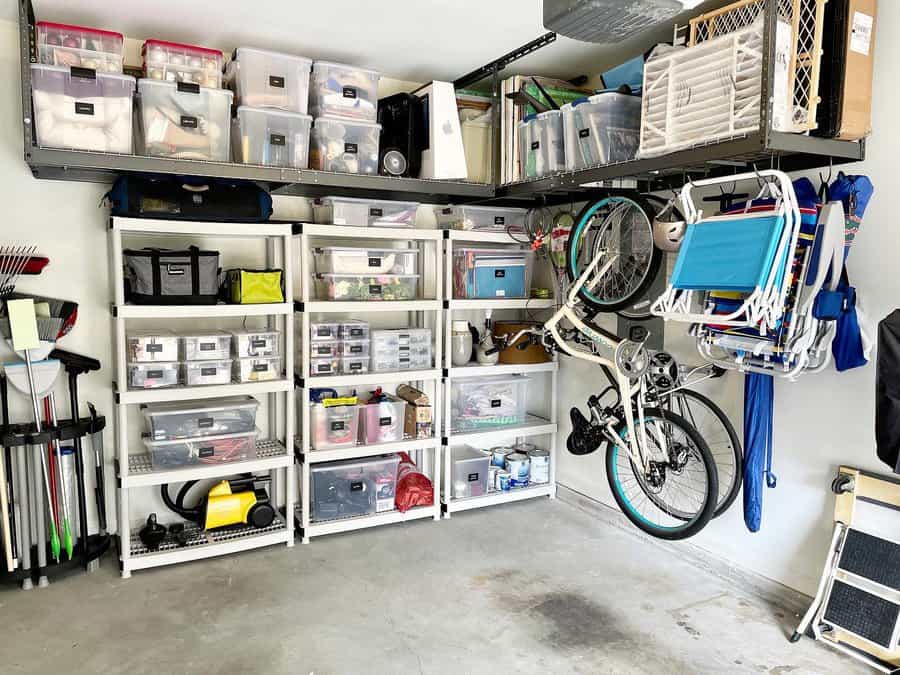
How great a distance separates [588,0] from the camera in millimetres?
1999

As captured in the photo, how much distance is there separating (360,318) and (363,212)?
72 centimetres

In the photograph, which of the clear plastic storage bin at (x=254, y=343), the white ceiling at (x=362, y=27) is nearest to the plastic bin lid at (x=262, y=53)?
the white ceiling at (x=362, y=27)

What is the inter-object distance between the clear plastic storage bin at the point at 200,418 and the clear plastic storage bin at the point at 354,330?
628 millimetres

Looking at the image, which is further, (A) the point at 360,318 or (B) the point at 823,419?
(A) the point at 360,318

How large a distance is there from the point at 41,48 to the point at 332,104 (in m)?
1.30

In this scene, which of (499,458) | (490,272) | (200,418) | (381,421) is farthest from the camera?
(499,458)

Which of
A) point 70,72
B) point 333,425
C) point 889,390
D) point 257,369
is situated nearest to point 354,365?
point 333,425

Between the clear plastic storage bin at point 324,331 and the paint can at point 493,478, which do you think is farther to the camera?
the paint can at point 493,478

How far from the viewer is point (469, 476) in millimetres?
4320

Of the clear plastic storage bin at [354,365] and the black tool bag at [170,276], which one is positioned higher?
the black tool bag at [170,276]

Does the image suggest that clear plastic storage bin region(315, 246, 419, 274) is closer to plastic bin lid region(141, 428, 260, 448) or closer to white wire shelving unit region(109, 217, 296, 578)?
white wire shelving unit region(109, 217, 296, 578)

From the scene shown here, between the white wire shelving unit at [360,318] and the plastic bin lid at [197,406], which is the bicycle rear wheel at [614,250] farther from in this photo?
the plastic bin lid at [197,406]

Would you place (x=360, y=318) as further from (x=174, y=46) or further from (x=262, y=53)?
(x=174, y=46)

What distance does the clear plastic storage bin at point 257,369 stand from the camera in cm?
361
